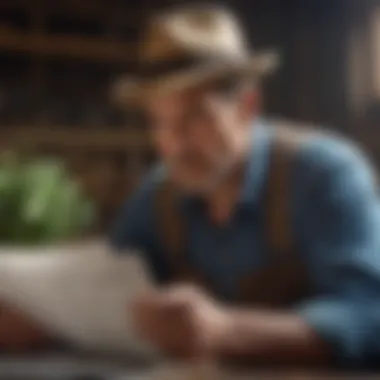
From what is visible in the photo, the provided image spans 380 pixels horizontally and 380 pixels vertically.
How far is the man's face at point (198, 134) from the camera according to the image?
927 millimetres

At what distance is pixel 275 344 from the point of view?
86cm

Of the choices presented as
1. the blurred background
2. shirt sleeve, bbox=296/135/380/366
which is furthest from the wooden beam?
shirt sleeve, bbox=296/135/380/366

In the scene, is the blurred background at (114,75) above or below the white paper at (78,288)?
above

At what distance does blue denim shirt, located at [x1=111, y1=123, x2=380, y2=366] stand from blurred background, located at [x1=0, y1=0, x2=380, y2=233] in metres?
0.03

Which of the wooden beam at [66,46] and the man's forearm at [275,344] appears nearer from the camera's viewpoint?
the man's forearm at [275,344]

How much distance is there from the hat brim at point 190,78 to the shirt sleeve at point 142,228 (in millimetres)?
85

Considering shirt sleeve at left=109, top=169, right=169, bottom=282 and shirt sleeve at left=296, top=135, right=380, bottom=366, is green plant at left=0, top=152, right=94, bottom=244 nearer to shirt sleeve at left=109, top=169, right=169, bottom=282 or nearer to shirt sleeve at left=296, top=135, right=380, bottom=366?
shirt sleeve at left=109, top=169, right=169, bottom=282

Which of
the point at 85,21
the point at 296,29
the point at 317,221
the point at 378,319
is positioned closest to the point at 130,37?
the point at 85,21

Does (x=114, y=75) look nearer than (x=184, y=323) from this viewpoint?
No

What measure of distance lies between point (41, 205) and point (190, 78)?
0.22 meters

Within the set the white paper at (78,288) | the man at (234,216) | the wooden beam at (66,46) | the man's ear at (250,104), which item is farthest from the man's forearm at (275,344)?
the wooden beam at (66,46)

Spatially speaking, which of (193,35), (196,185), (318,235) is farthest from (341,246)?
(193,35)

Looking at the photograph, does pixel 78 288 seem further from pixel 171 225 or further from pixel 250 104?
pixel 250 104

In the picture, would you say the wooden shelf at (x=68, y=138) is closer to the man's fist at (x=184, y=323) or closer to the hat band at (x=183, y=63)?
the hat band at (x=183, y=63)
